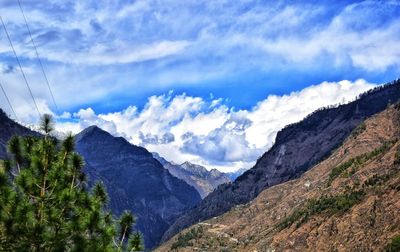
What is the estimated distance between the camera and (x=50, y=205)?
87.5ft

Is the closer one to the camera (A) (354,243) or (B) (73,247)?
(B) (73,247)

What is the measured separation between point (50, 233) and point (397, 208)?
188 meters

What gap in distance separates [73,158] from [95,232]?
14.3 ft

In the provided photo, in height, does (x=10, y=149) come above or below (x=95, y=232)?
above

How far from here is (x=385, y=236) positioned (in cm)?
18175

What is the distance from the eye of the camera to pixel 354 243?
642 feet

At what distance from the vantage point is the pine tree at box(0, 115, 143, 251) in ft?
82.7

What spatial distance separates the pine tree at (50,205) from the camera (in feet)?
82.7

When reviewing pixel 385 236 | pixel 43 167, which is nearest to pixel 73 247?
pixel 43 167

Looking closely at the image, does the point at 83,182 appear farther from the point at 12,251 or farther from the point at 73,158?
the point at 12,251

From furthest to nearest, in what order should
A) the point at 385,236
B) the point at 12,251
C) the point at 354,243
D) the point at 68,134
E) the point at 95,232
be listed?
the point at 354,243 < the point at 385,236 < the point at 68,134 < the point at 95,232 < the point at 12,251

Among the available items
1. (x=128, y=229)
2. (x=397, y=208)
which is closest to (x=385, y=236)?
(x=397, y=208)

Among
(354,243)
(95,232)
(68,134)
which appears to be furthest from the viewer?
(354,243)

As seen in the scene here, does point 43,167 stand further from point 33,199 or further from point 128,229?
point 128,229
